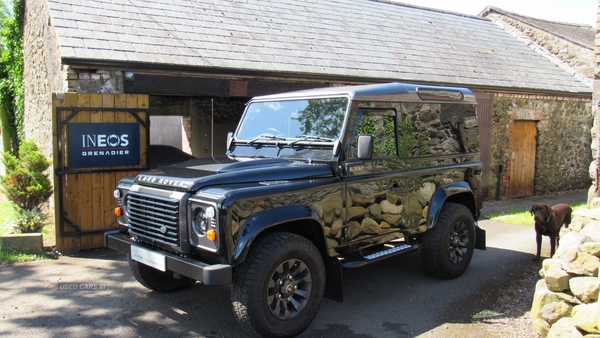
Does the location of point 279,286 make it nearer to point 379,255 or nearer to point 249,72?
point 379,255

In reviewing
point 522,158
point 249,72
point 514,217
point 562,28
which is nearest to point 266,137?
point 249,72

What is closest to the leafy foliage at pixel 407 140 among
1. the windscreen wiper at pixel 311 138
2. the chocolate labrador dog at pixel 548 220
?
→ the windscreen wiper at pixel 311 138

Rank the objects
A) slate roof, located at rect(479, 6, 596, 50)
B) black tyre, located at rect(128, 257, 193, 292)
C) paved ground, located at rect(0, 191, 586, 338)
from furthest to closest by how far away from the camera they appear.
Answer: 1. slate roof, located at rect(479, 6, 596, 50)
2. black tyre, located at rect(128, 257, 193, 292)
3. paved ground, located at rect(0, 191, 586, 338)

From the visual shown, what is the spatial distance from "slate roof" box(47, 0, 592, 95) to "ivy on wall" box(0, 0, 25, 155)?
17.8 feet

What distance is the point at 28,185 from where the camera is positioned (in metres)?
7.27

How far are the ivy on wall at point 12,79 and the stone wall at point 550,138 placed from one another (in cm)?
1222

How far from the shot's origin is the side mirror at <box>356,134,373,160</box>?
457 centimetres

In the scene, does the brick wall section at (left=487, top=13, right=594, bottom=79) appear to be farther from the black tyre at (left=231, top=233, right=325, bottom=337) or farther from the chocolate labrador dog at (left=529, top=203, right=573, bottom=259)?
the black tyre at (left=231, top=233, right=325, bottom=337)

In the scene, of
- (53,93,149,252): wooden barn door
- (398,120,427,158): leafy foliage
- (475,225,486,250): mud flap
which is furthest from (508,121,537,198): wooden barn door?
(53,93,149,252): wooden barn door

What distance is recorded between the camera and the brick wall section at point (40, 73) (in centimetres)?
859

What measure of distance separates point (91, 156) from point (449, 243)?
16.3ft

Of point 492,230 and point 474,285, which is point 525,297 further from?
point 492,230

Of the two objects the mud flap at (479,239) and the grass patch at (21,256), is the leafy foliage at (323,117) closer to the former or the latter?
the mud flap at (479,239)

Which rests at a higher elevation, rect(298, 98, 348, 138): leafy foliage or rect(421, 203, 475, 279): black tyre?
rect(298, 98, 348, 138): leafy foliage
